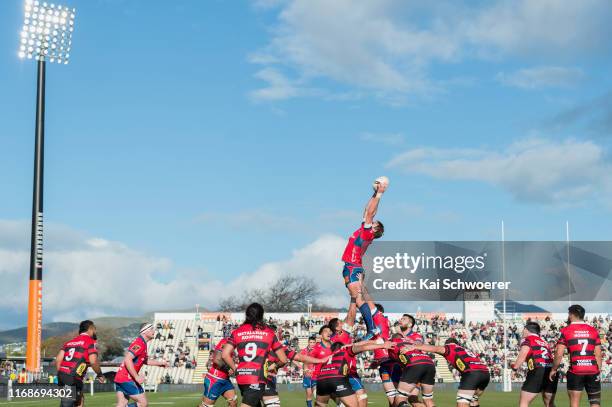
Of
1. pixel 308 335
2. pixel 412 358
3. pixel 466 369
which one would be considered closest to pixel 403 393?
pixel 412 358

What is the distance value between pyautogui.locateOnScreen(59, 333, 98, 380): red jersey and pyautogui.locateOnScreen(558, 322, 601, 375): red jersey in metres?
10.2

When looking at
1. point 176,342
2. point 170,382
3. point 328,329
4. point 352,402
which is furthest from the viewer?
point 176,342

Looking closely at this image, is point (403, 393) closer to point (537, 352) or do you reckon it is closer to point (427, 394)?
point (427, 394)

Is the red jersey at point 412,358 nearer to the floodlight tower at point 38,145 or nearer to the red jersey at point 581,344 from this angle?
the red jersey at point 581,344

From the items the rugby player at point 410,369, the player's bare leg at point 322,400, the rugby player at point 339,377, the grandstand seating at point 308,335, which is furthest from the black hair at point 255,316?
the grandstand seating at point 308,335

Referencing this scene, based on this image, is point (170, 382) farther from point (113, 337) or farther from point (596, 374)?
point (113, 337)

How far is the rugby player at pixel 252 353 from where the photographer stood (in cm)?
1320

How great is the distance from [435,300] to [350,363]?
6050 centimetres

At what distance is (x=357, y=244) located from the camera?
17.5 m

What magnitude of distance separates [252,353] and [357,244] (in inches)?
195

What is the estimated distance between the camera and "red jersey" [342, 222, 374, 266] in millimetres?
17469

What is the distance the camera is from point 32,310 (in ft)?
152

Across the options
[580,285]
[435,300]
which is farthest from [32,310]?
[580,285]

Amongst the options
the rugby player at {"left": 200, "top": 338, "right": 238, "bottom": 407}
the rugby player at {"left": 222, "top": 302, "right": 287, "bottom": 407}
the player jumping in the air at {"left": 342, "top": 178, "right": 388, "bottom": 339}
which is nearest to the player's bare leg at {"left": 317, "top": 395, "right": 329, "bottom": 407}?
the player jumping in the air at {"left": 342, "top": 178, "right": 388, "bottom": 339}
